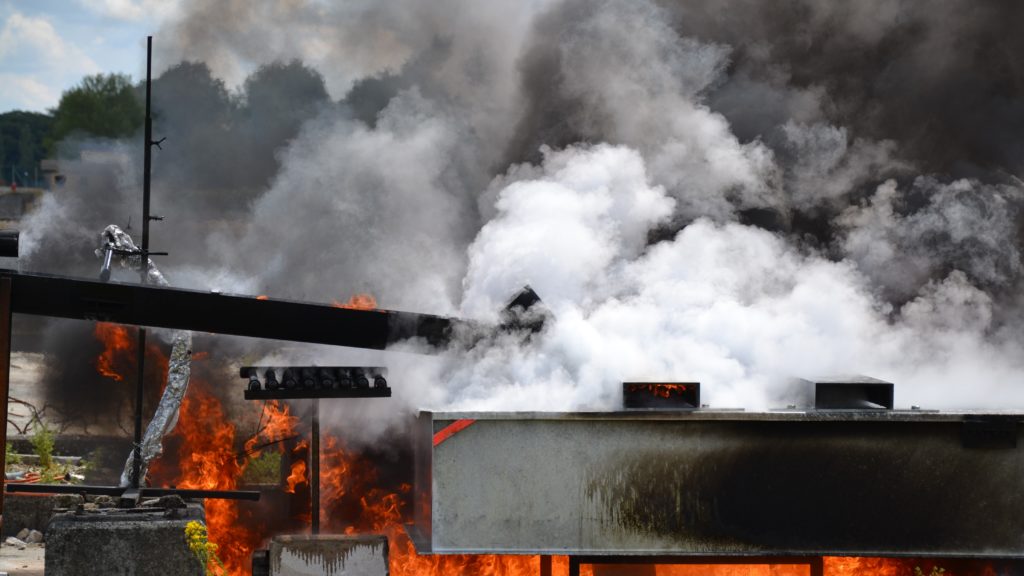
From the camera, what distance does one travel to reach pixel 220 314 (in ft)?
31.7

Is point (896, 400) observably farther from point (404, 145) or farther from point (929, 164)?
point (404, 145)

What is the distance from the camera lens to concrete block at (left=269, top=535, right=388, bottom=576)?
8.95 meters

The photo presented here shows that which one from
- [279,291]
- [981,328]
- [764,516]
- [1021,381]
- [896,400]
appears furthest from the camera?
[279,291]

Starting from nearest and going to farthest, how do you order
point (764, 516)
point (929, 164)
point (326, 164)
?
point (764, 516), point (929, 164), point (326, 164)

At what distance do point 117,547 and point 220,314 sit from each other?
2.07 meters

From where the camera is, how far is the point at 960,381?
35.8 ft

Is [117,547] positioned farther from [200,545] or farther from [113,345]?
[113,345]

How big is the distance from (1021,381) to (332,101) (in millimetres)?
12521

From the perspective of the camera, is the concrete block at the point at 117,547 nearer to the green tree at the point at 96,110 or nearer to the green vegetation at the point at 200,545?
the green vegetation at the point at 200,545

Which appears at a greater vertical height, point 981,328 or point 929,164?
point 929,164

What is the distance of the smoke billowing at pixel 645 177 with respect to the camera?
12078 millimetres

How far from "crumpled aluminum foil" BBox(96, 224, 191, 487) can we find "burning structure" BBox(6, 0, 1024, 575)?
590 mm

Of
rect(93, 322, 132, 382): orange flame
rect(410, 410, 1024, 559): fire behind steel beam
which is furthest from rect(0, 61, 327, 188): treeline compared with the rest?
rect(410, 410, 1024, 559): fire behind steel beam

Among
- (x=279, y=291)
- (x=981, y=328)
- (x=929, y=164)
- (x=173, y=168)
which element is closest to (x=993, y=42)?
(x=929, y=164)
